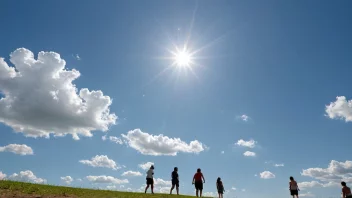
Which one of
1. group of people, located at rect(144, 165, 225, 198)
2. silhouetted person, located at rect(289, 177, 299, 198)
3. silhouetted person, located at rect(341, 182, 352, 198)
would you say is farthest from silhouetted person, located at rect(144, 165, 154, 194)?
silhouetted person, located at rect(341, 182, 352, 198)

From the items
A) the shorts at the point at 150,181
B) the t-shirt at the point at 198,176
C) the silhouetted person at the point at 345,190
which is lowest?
the silhouetted person at the point at 345,190

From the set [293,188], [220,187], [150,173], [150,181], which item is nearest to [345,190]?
[293,188]

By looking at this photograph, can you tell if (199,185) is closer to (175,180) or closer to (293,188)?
(175,180)

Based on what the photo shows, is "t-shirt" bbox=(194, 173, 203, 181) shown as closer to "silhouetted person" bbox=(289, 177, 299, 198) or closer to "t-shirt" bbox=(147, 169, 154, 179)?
"t-shirt" bbox=(147, 169, 154, 179)

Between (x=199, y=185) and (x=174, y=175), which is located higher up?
(x=174, y=175)

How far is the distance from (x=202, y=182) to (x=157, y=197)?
7610 millimetres

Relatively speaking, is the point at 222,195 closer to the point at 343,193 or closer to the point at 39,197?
the point at 343,193

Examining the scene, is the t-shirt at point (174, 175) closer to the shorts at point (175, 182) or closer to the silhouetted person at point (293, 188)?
the shorts at point (175, 182)

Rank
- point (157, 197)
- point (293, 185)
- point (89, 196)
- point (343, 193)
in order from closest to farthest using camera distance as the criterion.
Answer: point (89, 196) → point (157, 197) → point (343, 193) → point (293, 185)

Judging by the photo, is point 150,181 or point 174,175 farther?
point 174,175

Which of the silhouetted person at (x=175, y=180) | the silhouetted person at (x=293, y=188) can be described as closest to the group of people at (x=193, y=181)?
the silhouetted person at (x=175, y=180)

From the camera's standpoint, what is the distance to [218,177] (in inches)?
1358

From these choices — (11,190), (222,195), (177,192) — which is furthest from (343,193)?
(11,190)

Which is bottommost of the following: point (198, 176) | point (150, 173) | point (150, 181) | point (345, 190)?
point (345, 190)
